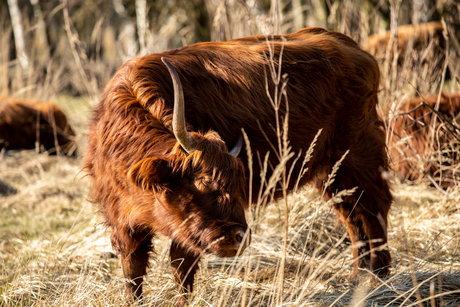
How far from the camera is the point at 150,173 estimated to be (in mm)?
2275

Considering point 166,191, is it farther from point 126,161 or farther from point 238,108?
point 238,108

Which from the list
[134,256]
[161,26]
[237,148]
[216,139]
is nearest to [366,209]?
Result: [237,148]

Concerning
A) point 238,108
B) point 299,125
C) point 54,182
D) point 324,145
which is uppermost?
point 238,108

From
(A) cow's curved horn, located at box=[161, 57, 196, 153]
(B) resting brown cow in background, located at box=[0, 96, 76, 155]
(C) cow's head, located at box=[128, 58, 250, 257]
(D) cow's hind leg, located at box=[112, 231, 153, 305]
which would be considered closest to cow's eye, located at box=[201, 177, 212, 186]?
(C) cow's head, located at box=[128, 58, 250, 257]

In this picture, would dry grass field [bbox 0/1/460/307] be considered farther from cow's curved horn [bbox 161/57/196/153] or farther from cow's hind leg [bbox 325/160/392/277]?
cow's curved horn [bbox 161/57/196/153]

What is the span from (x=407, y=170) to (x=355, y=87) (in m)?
2.45

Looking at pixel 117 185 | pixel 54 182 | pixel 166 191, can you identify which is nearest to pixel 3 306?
pixel 117 185

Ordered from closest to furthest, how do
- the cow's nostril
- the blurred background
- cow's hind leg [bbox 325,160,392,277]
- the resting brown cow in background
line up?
1. the cow's nostril
2. cow's hind leg [bbox 325,160,392,277]
3. the blurred background
4. the resting brown cow in background

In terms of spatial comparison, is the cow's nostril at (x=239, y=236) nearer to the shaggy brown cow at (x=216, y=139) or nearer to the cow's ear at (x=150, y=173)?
the shaggy brown cow at (x=216, y=139)

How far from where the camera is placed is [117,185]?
Answer: 8.33 ft

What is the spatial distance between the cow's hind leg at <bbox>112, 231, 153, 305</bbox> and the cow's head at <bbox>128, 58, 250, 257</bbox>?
47 cm

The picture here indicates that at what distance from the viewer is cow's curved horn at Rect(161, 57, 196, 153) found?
6.65ft

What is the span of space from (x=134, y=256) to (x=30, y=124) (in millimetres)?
5548

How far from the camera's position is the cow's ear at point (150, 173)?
2.27 meters
